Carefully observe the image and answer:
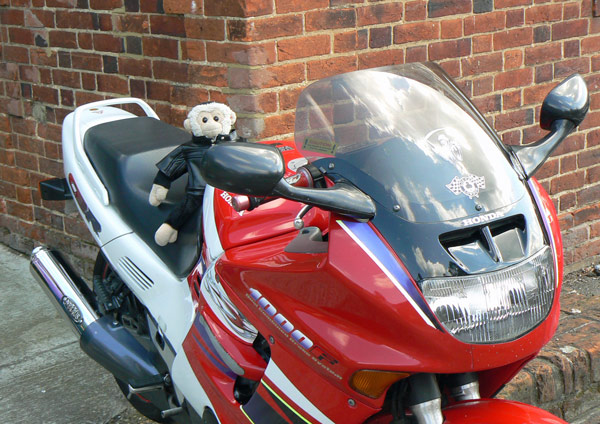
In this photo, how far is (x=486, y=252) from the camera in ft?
5.67

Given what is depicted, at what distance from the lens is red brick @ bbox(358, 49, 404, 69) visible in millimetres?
3586

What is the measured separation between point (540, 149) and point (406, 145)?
437mm

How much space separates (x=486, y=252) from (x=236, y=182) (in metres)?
0.55

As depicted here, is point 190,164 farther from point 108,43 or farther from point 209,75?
point 108,43

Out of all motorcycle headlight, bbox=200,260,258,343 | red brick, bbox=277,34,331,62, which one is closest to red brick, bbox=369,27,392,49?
red brick, bbox=277,34,331,62

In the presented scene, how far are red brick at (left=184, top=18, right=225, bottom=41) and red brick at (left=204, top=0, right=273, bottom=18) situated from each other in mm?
43

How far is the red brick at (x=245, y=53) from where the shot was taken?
127 inches

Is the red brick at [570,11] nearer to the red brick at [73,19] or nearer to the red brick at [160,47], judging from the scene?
the red brick at [160,47]

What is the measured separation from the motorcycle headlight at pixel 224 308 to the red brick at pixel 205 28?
1.40m

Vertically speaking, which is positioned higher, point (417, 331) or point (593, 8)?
point (593, 8)

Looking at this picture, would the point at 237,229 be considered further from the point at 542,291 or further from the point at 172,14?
the point at 172,14

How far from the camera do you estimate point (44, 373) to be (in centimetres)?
335

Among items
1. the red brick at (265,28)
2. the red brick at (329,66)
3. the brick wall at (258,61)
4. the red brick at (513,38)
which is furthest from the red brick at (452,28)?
the red brick at (265,28)

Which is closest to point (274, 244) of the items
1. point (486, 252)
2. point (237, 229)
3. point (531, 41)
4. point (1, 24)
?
point (237, 229)
